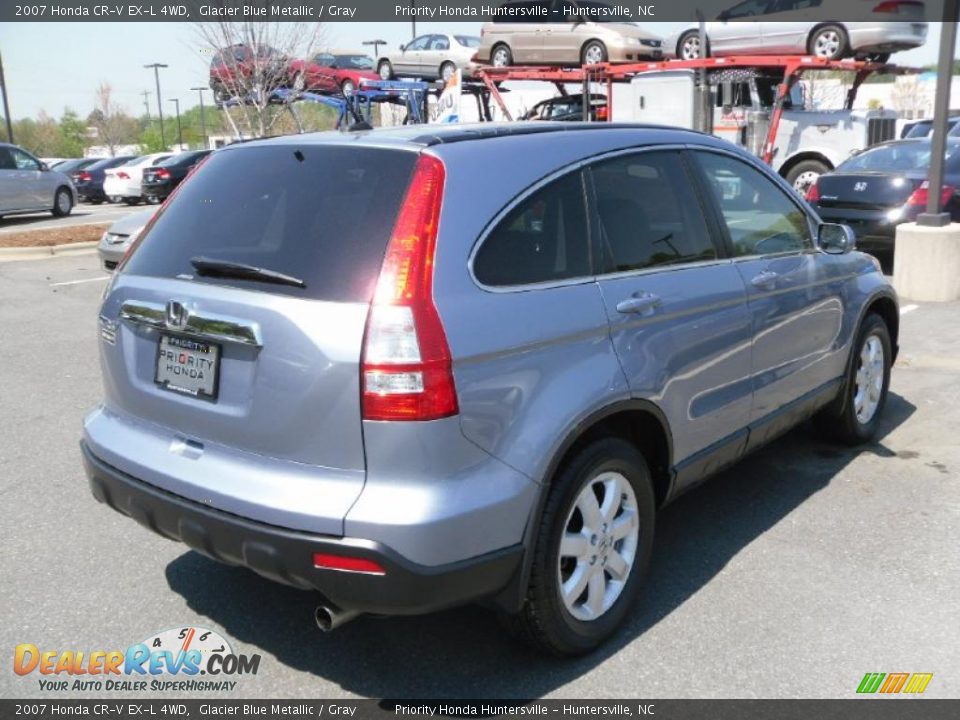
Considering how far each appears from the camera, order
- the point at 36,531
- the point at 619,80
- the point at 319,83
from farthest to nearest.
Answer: the point at 319,83
the point at 619,80
the point at 36,531

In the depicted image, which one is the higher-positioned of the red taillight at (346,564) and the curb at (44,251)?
the red taillight at (346,564)

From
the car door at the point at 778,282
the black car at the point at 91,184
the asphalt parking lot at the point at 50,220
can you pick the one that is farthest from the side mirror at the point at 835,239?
the black car at the point at 91,184

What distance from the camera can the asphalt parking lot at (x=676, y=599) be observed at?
3129mm

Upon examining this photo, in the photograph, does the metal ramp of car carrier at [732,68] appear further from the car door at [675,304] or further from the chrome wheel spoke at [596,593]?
the chrome wheel spoke at [596,593]

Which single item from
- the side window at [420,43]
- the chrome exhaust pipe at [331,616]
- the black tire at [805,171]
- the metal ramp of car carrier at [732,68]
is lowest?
the chrome exhaust pipe at [331,616]

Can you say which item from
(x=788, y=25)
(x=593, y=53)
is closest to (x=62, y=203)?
(x=593, y=53)

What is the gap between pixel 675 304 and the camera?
11.5ft

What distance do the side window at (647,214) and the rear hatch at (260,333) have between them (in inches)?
33.5

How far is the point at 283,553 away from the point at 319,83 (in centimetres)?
2287

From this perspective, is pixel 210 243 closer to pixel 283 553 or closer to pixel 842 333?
pixel 283 553

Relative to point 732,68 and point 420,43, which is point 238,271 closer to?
point 732,68

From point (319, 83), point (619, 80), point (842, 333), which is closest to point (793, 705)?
point (842, 333)

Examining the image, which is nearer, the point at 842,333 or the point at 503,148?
the point at 503,148

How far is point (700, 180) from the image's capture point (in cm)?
398
